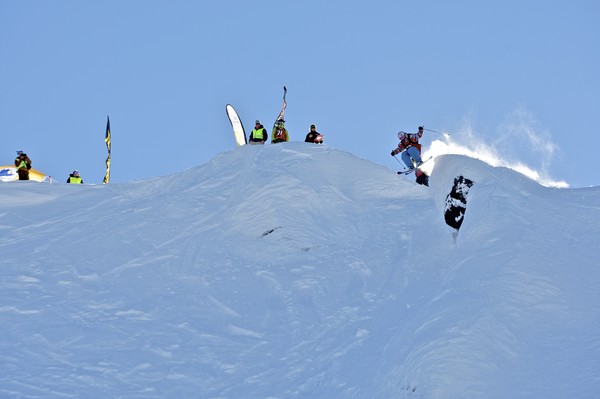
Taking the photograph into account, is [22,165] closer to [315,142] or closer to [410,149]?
[315,142]

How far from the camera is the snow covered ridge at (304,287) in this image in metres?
10.0

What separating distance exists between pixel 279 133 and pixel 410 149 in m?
4.83

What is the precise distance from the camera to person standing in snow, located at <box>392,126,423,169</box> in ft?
68.0

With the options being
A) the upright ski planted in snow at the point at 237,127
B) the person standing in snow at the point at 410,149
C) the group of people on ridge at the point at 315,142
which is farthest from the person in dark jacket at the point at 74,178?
the person standing in snow at the point at 410,149

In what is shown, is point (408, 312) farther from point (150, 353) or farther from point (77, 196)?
point (77, 196)

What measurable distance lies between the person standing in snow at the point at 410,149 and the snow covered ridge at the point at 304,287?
1.99m

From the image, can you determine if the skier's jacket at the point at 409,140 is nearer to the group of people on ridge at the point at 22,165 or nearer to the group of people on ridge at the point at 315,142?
the group of people on ridge at the point at 315,142

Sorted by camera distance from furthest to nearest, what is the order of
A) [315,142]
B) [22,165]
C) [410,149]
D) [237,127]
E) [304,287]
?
[237,127], [22,165], [315,142], [410,149], [304,287]

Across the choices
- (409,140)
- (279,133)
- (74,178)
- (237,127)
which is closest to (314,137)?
(279,133)

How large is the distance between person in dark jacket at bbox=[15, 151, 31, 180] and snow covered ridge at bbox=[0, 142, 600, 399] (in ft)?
19.1

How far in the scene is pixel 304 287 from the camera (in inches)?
534

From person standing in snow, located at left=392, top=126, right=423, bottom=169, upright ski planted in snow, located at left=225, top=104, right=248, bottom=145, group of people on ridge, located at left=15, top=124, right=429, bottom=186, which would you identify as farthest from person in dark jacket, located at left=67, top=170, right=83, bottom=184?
person standing in snow, located at left=392, top=126, right=423, bottom=169

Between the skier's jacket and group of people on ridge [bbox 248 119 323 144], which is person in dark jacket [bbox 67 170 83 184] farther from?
the skier's jacket

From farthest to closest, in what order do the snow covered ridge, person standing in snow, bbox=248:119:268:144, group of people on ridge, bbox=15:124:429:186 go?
person standing in snow, bbox=248:119:268:144, group of people on ridge, bbox=15:124:429:186, the snow covered ridge
